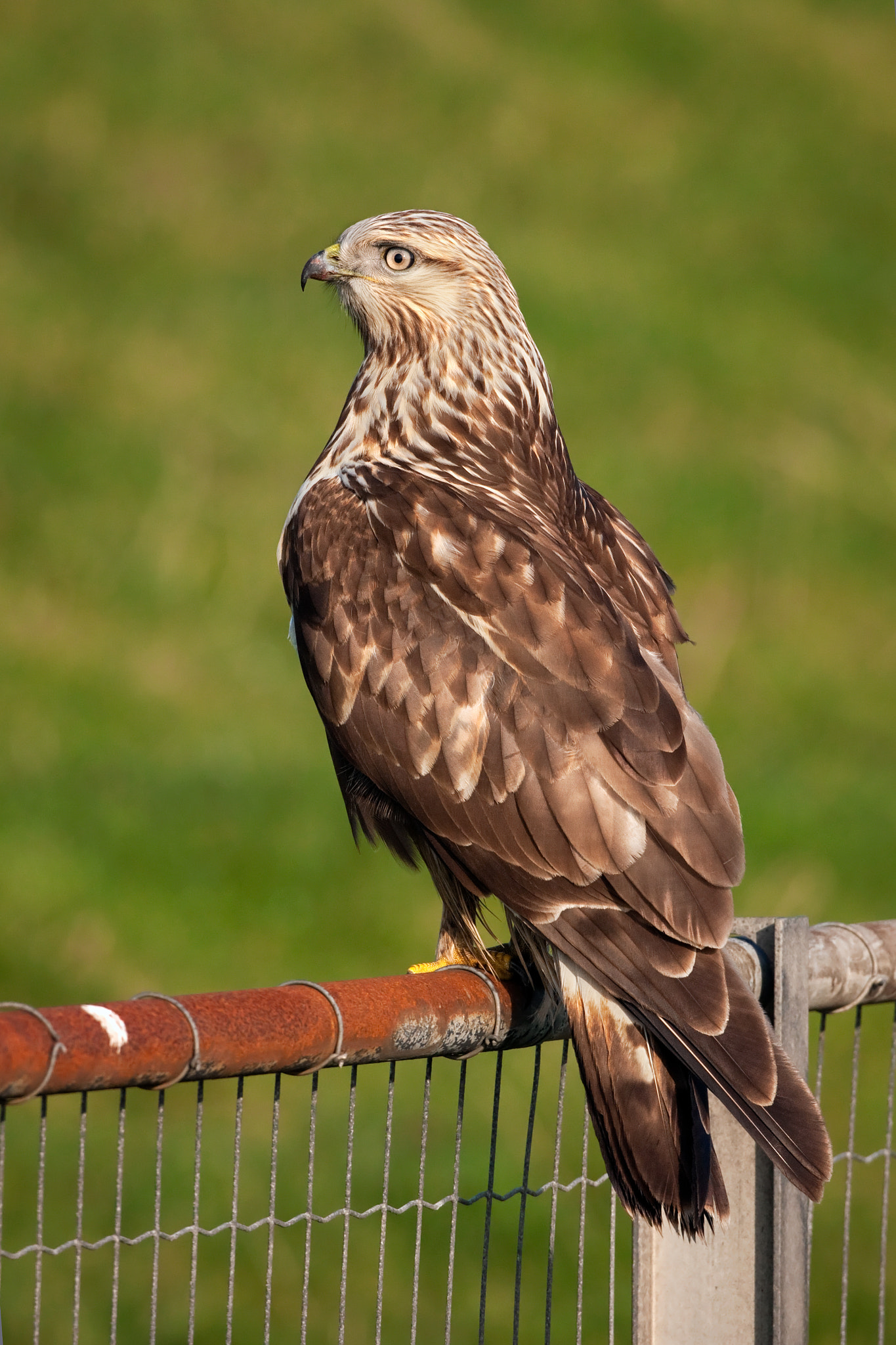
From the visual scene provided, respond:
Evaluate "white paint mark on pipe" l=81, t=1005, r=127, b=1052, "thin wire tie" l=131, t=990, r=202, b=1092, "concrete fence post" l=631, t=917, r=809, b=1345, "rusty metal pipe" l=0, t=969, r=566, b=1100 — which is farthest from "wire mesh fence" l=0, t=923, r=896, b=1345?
"white paint mark on pipe" l=81, t=1005, r=127, b=1052

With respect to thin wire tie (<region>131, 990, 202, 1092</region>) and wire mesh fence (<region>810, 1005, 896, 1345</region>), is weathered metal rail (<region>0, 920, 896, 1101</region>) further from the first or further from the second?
wire mesh fence (<region>810, 1005, 896, 1345</region>)

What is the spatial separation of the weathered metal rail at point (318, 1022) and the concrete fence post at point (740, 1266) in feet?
0.58

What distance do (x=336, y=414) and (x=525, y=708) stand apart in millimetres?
9355

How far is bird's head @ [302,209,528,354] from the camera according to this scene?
15.4ft

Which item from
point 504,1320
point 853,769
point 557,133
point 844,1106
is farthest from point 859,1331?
point 557,133

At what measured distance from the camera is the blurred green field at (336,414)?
9.78 metres

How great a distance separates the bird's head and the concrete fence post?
220 centimetres

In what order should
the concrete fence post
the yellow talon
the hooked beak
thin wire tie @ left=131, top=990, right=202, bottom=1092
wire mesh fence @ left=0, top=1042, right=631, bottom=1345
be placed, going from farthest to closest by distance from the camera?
wire mesh fence @ left=0, top=1042, right=631, bottom=1345, the hooked beak, the yellow talon, the concrete fence post, thin wire tie @ left=131, top=990, right=202, bottom=1092

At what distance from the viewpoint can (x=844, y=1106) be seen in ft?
28.5

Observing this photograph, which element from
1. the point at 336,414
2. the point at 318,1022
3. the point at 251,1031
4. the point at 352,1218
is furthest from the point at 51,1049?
the point at 336,414

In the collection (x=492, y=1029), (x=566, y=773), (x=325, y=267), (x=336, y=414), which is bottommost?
(x=492, y=1029)

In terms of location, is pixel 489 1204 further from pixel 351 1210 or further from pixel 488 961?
pixel 488 961

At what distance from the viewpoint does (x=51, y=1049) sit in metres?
2.09

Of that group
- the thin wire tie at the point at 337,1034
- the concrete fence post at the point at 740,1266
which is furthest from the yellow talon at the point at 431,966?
the thin wire tie at the point at 337,1034
